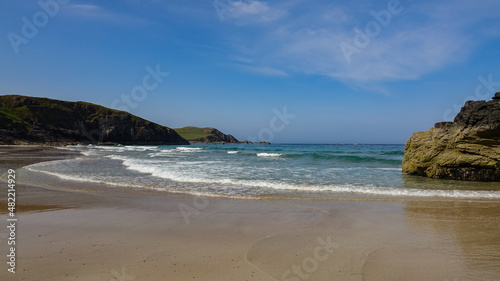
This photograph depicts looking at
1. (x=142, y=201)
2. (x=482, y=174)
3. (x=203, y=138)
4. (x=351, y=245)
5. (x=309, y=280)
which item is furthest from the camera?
(x=203, y=138)

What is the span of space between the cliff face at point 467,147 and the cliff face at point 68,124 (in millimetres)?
83104

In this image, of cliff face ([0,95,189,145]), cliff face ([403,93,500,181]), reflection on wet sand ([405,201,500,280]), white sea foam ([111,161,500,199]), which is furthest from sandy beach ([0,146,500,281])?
cliff face ([0,95,189,145])

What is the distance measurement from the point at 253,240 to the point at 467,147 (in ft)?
46.8

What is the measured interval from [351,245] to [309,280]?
167 cm

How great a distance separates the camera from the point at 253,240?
5.01 metres

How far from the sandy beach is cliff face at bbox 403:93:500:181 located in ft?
21.2

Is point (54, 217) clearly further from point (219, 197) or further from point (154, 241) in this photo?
point (219, 197)

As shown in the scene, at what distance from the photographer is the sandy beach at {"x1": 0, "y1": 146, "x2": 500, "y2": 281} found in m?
3.75

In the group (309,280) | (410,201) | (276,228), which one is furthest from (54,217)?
(410,201)

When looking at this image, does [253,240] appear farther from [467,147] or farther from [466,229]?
[467,147]

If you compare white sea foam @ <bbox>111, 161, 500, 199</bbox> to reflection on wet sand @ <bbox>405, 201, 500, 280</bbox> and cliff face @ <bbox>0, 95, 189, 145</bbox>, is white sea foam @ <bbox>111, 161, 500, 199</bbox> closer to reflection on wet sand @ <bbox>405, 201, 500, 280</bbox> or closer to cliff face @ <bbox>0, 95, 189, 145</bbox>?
reflection on wet sand @ <bbox>405, 201, 500, 280</bbox>

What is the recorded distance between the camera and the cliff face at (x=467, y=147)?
519 inches

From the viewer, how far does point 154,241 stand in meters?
4.91

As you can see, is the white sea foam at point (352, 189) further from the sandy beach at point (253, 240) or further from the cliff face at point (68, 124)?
the cliff face at point (68, 124)
